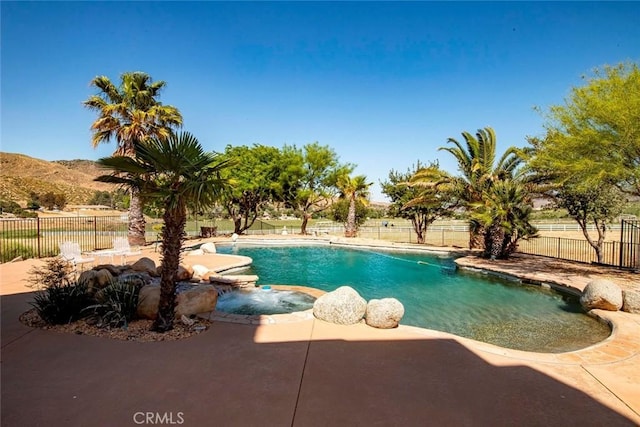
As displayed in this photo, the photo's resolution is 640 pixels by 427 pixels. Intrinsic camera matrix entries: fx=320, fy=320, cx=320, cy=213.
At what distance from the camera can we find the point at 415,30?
12.4 m

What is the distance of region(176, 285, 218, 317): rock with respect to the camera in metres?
5.79

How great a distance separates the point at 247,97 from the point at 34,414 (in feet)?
54.5

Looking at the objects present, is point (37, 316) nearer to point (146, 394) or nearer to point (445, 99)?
point (146, 394)

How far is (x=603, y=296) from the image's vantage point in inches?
273

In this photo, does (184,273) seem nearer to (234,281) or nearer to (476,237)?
(234,281)

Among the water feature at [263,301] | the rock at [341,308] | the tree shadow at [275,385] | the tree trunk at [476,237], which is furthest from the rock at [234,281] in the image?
the tree trunk at [476,237]

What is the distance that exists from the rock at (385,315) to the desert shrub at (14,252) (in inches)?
534

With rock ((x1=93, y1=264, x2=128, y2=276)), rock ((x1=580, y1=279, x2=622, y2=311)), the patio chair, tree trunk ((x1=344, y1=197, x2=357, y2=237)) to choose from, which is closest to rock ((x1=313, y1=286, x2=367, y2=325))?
rock ((x1=93, y1=264, x2=128, y2=276))

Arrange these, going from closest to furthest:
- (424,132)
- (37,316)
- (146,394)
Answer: (146,394) < (37,316) < (424,132)

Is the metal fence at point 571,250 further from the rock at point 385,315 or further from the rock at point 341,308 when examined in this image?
the rock at point 341,308

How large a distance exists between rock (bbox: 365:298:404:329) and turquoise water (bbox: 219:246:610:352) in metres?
1.79

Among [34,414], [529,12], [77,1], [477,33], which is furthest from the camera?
[477,33]

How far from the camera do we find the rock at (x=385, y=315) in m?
5.49

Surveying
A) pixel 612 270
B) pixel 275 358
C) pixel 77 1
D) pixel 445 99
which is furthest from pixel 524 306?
pixel 77 1
